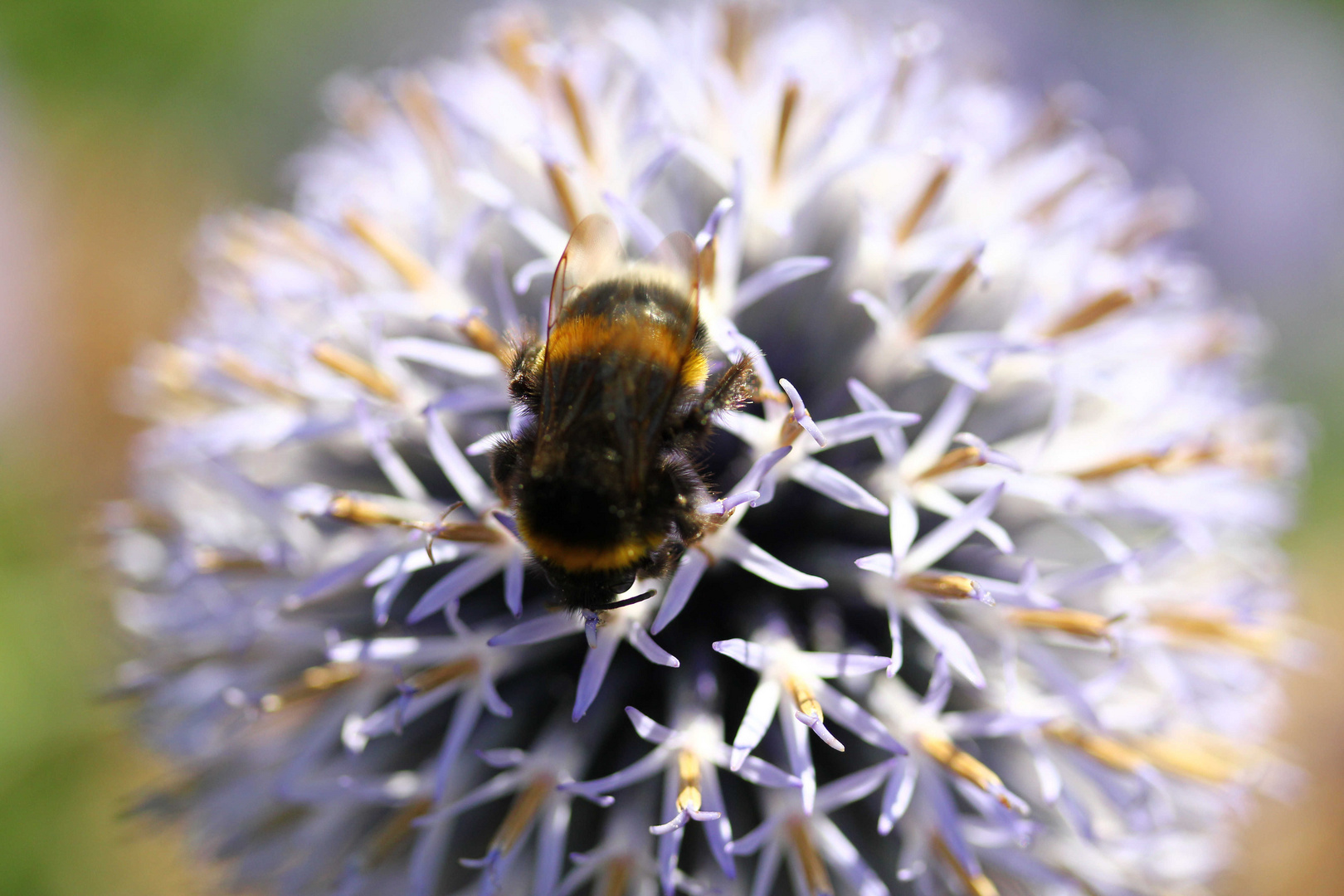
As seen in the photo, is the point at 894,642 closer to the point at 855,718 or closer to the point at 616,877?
the point at 855,718

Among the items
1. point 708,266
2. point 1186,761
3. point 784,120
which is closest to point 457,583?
point 708,266

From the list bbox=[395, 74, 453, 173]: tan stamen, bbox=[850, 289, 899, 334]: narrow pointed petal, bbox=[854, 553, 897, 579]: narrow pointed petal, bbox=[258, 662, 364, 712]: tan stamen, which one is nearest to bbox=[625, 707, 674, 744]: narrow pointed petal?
bbox=[854, 553, 897, 579]: narrow pointed petal

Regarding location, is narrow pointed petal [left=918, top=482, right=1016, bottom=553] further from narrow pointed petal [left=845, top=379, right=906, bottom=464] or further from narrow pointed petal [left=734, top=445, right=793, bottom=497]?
narrow pointed petal [left=734, top=445, right=793, bottom=497]

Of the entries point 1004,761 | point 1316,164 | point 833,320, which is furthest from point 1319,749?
point 1316,164

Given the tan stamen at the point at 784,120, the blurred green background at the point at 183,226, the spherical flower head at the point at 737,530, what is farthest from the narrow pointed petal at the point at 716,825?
the blurred green background at the point at 183,226

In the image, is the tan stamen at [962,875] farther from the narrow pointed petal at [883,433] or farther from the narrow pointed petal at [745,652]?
the narrow pointed petal at [883,433]

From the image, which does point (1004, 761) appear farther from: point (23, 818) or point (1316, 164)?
point (1316, 164)
